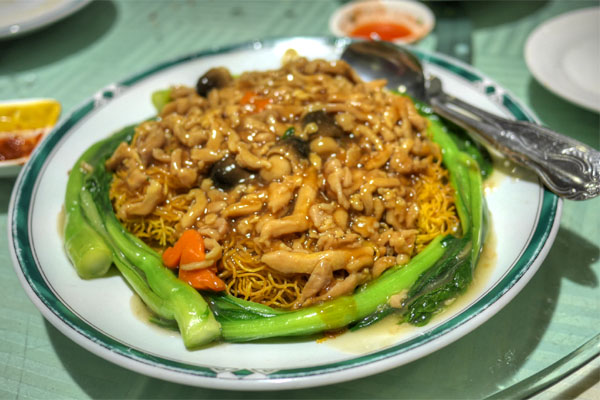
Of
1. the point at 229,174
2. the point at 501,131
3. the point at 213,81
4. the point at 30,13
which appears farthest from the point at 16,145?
the point at 501,131

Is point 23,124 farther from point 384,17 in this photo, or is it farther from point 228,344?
point 384,17

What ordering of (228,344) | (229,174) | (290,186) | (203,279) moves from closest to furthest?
(228,344)
(203,279)
(290,186)
(229,174)

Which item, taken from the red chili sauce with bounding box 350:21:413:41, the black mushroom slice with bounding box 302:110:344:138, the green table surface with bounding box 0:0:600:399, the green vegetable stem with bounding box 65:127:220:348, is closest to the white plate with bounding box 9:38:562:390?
the green vegetable stem with bounding box 65:127:220:348

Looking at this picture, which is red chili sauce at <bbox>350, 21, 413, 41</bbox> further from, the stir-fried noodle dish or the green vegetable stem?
the green vegetable stem

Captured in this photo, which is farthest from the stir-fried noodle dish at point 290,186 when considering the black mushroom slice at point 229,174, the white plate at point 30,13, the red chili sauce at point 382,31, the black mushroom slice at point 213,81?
the white plate at point 30,13

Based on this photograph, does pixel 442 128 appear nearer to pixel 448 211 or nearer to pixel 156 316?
pixel 448 211

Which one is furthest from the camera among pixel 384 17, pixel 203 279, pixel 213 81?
pixel 384 17

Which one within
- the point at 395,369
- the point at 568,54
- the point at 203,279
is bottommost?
the point at 395,369

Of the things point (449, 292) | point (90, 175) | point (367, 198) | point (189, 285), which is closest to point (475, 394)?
point (449, 292)
